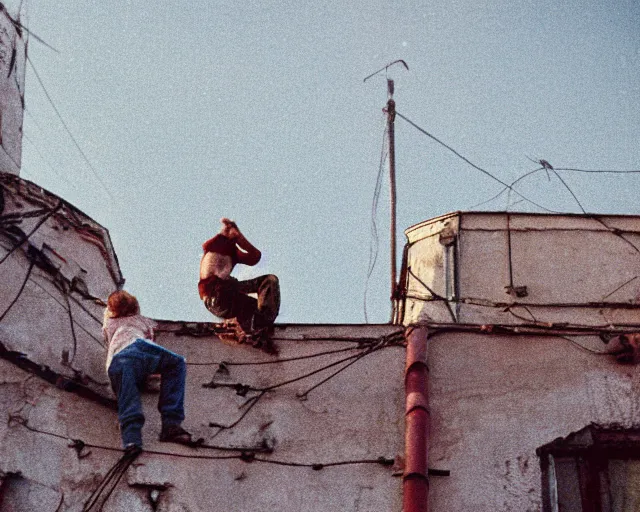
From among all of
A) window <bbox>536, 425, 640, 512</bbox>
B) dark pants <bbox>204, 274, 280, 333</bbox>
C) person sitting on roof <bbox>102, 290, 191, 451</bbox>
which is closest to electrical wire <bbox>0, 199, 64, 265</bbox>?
person sitting on roof <bbox>102, 290, 191, 451</bbox>

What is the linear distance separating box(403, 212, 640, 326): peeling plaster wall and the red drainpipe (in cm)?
279

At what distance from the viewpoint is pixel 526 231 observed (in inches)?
571

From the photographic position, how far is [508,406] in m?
11.0

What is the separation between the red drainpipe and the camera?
10180 millimetres

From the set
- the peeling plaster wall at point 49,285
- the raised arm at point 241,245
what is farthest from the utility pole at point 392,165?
the peeling plaster wall at point 49,285

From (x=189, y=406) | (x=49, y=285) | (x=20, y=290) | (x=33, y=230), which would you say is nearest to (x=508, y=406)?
(x=189, y=406)

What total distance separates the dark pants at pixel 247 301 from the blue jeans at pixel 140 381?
1.14 metres

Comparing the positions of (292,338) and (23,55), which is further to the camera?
(23,55)

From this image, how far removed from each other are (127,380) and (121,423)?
0.40m

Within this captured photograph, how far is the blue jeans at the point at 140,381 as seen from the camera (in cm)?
1062

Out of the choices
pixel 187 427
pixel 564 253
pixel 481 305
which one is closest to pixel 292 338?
pixel 187 427

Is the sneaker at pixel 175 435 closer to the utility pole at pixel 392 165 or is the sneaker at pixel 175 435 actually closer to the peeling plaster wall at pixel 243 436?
the peeling plaster wall at pixel 243 436

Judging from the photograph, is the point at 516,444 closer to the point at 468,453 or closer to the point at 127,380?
the point at 468,453

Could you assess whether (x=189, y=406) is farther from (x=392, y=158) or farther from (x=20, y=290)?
(x=392, y=158)
